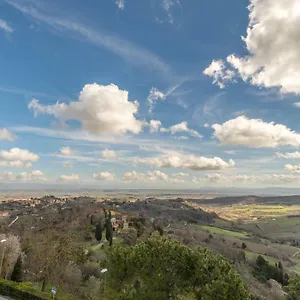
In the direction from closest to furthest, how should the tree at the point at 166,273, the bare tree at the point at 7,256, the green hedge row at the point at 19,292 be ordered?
1. the green hedge row at the point at 19,292
2. the tree at the point at 166,273
3. the bare tree at the point at 7,256

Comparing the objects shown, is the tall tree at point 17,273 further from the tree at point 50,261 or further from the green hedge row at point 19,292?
the green hedge row at point 19,292

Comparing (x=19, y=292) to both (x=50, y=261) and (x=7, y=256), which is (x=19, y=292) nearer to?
(x=50, y=261)

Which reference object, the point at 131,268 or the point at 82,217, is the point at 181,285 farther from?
the point at 82,217

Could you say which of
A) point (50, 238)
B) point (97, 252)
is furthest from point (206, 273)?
point (97, 252)

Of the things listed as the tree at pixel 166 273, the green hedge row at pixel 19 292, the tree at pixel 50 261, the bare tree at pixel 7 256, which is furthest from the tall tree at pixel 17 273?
the tree at pixel 166 273

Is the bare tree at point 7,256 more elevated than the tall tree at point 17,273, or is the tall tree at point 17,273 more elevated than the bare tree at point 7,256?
the bare tree at point 7,256

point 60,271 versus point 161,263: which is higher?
point 161,263
